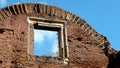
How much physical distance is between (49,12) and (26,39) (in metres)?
1.31

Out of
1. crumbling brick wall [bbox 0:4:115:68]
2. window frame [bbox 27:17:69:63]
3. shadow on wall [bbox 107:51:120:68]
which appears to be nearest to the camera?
shadow on wall [bbox 107:51:120:68]

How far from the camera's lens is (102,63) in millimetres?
10891

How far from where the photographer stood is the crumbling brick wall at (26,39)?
10078 millimetres

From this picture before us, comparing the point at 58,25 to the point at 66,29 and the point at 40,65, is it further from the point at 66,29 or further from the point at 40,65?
the point at 40,65

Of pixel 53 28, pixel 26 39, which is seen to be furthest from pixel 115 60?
pixel 53 28

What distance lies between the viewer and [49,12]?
11.1m

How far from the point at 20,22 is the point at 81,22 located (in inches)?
82.7

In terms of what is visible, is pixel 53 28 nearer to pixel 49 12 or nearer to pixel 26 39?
pixel 49 12

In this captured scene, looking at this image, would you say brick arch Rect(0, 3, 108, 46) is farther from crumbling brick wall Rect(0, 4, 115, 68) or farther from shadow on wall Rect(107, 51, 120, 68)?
shadow on wall Rect(107, 51, 120, 68)

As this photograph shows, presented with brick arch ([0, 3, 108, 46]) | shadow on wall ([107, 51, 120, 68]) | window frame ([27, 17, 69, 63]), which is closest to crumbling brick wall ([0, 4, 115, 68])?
brick arch ([0, 3, 108, 46])

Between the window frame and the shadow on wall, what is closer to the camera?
the shadow on wall

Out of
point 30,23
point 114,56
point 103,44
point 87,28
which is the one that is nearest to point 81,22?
point 87,28

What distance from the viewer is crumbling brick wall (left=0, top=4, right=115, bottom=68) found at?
1008 cm

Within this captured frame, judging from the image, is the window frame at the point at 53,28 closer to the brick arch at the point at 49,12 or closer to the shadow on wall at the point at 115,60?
the brick arch at the point at 49,12
